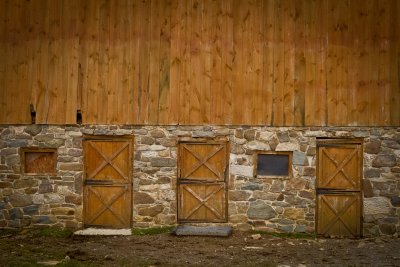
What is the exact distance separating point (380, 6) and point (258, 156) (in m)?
4.41

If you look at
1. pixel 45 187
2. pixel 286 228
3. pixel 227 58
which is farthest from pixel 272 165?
pixel 45 187

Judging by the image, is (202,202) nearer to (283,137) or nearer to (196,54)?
(283,137)

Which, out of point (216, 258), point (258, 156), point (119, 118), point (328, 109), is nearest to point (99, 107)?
point (119, 118)

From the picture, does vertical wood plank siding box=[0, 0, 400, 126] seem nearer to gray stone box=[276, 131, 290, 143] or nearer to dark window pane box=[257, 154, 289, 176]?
gray stone box=[276, 131, 290, 143]

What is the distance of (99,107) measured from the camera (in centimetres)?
1102

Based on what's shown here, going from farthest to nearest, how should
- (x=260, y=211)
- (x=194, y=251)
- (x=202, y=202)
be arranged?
(x=202, y=202), (x=260, y=211), (x=194, y=251)

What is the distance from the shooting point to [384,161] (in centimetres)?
1061

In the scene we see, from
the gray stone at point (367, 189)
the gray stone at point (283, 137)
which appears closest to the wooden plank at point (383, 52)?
the gray stone at point (367, 189)

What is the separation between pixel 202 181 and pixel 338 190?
312 cm

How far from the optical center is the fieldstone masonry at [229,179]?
10625 millimetres

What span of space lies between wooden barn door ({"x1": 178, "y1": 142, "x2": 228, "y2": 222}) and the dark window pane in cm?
A: 81

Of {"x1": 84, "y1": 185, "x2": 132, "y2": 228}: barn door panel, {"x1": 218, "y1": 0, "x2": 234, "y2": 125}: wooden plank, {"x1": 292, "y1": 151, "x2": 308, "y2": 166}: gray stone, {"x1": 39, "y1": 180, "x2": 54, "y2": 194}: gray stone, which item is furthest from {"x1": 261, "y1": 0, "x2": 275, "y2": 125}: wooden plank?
{"x1": 39, "y1": 180, "x2": 54, "y2": 194}: gray stone

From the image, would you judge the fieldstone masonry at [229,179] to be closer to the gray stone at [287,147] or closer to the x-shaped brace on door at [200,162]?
the gray stone at [287,147]

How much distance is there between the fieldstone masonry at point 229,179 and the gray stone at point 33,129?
2cm
